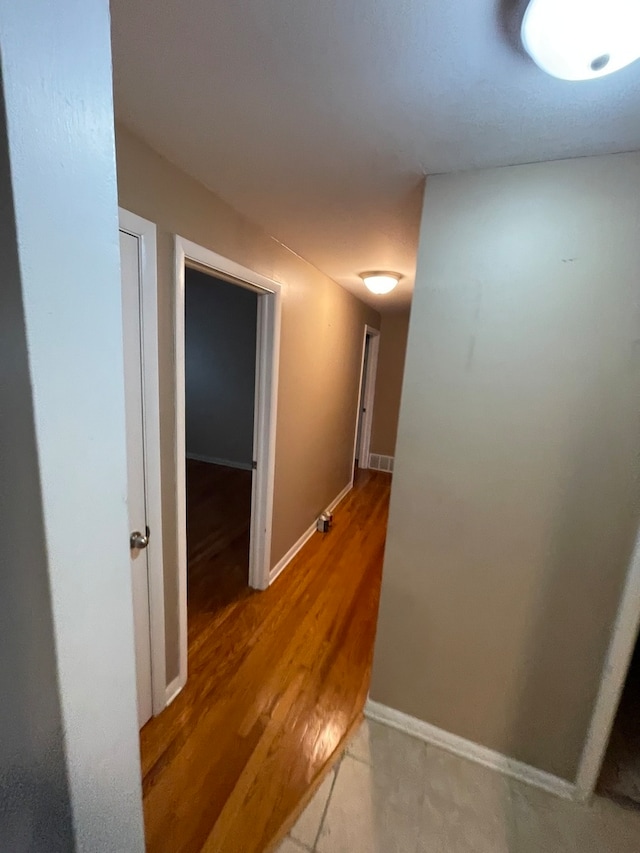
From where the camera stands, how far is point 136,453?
1320 mm

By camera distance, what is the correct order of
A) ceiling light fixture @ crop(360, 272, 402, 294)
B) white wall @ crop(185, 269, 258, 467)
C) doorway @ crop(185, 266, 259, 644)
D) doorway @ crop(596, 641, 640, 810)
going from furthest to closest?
1. white wall @ crop(185, 269, 258, 467)
2. doorway @ crop(185, 266, 259, 644)
3. ceiling light fixture @ crop(360, 272, 402, 294)
4. doorway @ crop(596, 641, 640, 810)

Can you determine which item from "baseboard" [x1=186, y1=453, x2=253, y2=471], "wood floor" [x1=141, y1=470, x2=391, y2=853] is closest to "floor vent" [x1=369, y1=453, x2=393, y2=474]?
"baseboard" [x1=186, y1=453, x2=253, y2=471]

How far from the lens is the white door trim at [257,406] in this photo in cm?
142

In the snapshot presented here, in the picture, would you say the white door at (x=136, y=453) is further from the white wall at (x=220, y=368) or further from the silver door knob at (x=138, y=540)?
the white wall at (x=220, y=368)

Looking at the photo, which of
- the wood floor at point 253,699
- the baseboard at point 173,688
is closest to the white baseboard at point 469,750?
the wood floor at point 253,699

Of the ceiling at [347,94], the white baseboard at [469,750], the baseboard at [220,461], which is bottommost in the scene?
the white baseboard at [469,750]

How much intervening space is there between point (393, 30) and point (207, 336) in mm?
4286

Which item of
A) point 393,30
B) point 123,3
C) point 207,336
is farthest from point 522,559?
point 207,336

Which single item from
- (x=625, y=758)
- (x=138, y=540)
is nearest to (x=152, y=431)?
(x=138, y=540)

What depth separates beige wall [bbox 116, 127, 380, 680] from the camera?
4.15 feet

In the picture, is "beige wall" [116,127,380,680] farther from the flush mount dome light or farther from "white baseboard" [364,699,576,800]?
the flush mount dome light

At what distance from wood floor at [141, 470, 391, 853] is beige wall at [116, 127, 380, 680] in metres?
0.26

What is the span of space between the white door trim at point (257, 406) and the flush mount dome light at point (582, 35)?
3.76 ft

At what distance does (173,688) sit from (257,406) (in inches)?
57.6
